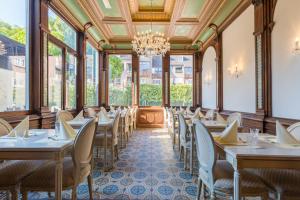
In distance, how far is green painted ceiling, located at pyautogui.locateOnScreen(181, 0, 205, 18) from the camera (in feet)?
18.2

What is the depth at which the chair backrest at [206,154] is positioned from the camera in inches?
75.4

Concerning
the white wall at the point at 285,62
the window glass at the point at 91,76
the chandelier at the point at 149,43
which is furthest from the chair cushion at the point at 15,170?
the window glass at the point at 91,76

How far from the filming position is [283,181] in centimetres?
186

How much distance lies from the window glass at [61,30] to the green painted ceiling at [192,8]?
321cm

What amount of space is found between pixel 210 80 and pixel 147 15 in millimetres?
3156

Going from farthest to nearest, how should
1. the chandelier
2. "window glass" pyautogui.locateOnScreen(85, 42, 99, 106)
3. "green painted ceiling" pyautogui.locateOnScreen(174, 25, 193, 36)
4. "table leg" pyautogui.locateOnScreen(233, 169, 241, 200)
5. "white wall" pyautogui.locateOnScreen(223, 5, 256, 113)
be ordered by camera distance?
"window glass" pyautogui.locateOnScreen(85, 42, 99, 106) → "green painted ceiling" pyautogui.locateOnScreen(174, 25, 193, 36) → the chandelier → "white wall" pyautogui.locateOnScreen(223, 5, 256, 113) → "table leg" pyautogui.locateOnScreen(233, 169, 241, 200)

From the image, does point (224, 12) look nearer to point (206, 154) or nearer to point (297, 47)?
point (297, 47)

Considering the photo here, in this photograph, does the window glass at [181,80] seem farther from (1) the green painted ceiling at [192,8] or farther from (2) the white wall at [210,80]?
(1) the green painted ceiling at [192,8]

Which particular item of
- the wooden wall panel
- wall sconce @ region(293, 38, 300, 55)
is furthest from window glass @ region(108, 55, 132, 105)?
wall sconce @ region(293, 38, 300, 55)

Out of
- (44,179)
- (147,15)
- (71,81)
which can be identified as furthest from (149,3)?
(44,179)

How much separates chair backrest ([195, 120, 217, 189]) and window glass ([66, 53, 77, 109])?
4.57 meters

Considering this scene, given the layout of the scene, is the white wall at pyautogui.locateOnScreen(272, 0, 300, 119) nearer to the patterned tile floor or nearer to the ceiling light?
the patterned tile floor

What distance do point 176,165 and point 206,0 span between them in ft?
13.2

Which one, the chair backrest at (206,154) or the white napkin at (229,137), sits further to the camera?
the white napkin at (229,137)
